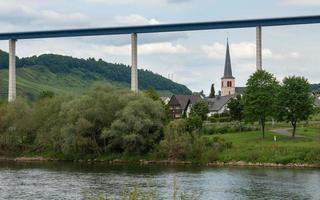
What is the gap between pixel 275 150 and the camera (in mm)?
50094

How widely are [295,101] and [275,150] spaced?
→ 620 centimetres

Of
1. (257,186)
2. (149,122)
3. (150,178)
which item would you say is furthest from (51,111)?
(257,186)

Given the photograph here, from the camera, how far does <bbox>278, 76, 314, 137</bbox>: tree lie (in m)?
54.6

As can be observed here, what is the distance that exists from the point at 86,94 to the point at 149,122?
7572mm

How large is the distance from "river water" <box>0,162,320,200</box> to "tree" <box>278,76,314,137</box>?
10.7 m

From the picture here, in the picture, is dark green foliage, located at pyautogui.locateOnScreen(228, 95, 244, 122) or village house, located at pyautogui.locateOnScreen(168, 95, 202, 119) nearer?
dark green foliage, located at pyautogui.locateOnScreen(228, 95, 244, 122)

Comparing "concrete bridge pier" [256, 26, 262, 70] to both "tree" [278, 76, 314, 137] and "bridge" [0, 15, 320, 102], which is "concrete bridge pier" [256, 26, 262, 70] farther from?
"tree" [278, 76, 314, 137]

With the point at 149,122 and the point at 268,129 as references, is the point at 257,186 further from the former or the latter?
the point at 268,129

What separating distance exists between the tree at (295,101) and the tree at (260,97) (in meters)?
1.24

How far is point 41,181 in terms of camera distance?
3859 cm

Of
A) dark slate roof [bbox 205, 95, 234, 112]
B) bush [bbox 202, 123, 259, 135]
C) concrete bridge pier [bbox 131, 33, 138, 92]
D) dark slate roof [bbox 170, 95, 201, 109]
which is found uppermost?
concrete bridge pier [bbox 131, 33, 138, 92]

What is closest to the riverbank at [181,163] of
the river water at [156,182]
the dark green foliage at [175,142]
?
the dark green foliage at [175,142]

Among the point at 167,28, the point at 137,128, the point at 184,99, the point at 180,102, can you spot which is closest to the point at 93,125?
the point at 137,128

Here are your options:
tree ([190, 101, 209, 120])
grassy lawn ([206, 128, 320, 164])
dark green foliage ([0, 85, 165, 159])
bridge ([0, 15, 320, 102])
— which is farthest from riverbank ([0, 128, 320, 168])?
tree ([190, 101, 209, 120])
